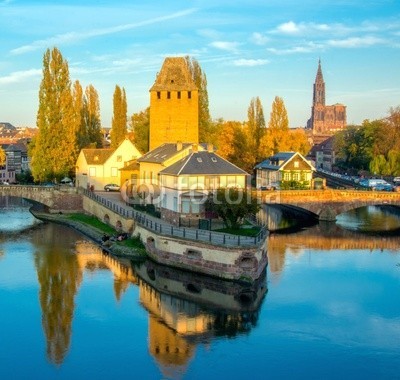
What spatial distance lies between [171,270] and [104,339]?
13.4m

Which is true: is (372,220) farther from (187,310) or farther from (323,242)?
(187,310)

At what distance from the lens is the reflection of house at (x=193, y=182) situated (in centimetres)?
4819

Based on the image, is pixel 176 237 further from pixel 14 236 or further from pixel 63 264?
pixel 14 236

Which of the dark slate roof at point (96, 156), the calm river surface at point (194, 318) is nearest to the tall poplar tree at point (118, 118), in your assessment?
the dark slate roof at point (96, 156)

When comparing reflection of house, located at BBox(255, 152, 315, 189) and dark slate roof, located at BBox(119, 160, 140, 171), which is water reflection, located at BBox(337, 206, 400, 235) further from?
dark slate roof, located at BBox(119, 160, 140, 171)

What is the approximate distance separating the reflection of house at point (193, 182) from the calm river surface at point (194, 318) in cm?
633

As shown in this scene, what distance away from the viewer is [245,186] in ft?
165

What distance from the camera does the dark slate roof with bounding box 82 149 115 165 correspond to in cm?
7138

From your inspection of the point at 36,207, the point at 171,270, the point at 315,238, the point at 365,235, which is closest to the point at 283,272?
the point at 171,270

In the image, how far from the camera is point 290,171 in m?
76.2

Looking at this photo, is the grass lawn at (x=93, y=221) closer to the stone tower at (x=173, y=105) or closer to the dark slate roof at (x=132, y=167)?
the dark slate roof at (x=132, y=167)

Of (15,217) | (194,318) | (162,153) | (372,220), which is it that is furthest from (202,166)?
(15,217)

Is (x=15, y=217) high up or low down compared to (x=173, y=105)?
down

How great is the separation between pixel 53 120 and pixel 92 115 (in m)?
20.9
